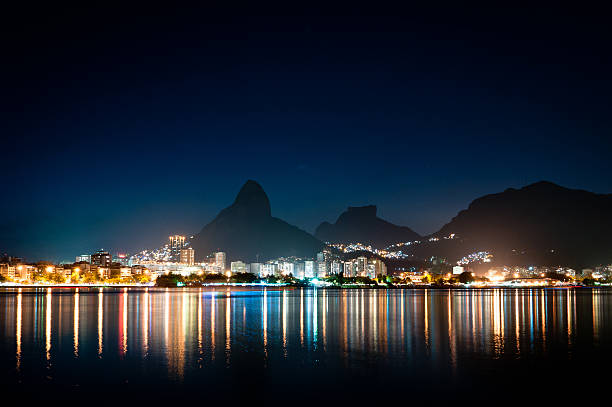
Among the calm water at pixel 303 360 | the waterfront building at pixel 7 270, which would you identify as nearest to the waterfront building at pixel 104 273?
the waterfront building at pixel 7 270

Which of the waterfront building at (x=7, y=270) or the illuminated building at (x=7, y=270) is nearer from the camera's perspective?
the waterfront building at (x=7, y=270)

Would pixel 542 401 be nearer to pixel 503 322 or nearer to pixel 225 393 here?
pixel 225 393

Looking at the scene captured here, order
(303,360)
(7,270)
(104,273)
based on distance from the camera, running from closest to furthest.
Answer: (303,360), (7,270), (104,273)

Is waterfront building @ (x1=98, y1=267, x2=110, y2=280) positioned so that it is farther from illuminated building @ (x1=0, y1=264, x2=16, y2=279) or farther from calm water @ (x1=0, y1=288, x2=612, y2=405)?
calm water @ (x1=0, y1=288, x2=612, y2=405)

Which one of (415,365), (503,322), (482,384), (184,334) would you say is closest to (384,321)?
(503,322)

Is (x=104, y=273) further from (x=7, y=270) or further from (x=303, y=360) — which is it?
(x=303, y=360)

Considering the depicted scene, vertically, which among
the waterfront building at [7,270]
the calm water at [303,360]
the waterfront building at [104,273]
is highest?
the calm water at [303,360]

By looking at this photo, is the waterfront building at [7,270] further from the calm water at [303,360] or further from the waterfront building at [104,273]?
the calm water at [303,360]

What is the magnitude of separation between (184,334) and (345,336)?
8.55 metres

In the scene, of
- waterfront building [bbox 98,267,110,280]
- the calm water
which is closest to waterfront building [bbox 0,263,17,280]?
waterfront building [bbox 98,267,110,280]

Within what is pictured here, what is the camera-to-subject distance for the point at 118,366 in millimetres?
19969

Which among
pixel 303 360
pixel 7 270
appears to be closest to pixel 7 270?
pixel 7 270

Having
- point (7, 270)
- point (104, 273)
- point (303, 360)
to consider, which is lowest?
point (104, 273)

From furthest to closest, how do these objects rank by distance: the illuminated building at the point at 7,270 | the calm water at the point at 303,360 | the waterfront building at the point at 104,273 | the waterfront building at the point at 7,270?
the waterfront building at the point at 104,273 → the illuminated building at the point at 7,270 → the waterfront building at the point at 7,270 → the calm water at the point at 303,360
